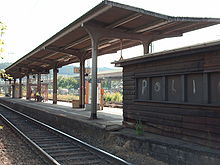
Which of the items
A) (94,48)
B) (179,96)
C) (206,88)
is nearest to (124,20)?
(94,48)

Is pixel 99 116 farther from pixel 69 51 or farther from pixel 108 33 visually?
pixel 69 51

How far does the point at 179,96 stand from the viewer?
26.6 feet

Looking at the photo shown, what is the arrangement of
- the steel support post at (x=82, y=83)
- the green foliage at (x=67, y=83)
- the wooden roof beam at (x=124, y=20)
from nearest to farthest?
the wooden roof beam at (x=124, y=20) → the steel support post at (x=82, y=83) → the green foliage at (x=67, y=83)

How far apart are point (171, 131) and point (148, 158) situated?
3.82 ft

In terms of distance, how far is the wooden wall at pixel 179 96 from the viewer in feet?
22.7

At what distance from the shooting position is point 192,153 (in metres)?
6.61

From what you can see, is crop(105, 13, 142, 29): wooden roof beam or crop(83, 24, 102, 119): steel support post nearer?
crop(105, 13, 142, 29): wooden roof beam

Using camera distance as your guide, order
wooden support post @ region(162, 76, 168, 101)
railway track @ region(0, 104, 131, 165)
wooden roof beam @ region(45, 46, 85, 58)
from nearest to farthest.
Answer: railway track @ region(0, 104, 131, 165)
wooden support post @ region(162, 76, 168, 101)
wooden roof beam @ region(45, 46, 85, 58)

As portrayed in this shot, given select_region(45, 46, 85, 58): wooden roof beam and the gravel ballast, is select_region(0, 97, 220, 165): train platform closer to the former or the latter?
the gravel ballast

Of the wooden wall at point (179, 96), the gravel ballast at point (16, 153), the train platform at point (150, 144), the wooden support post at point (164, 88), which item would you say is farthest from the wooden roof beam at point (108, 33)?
the gravel ballast at point (16, 153)

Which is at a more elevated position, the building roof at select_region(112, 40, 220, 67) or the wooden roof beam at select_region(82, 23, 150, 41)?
the wooden roof beam at select_region(82, 23, 150, 41)

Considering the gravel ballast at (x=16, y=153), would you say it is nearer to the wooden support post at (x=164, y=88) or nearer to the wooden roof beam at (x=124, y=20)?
the wooden support post at (x=164, y=88)

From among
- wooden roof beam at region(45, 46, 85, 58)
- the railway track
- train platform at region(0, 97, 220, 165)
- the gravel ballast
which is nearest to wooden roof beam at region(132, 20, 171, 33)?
train platform at region(0, 97, 220, 165)

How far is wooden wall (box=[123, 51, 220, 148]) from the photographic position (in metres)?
6.93
